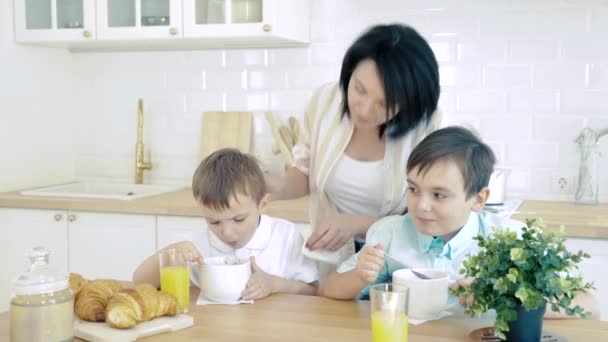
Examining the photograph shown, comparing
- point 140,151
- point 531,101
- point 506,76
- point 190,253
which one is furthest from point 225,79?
point 190,253

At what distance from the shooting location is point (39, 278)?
4.51 feet

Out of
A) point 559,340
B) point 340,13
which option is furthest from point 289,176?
point 340,13

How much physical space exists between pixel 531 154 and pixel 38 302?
2486mm

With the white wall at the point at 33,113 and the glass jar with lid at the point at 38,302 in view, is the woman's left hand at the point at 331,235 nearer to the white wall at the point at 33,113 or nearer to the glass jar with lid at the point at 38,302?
the glass jar with lid at the point at 38,302

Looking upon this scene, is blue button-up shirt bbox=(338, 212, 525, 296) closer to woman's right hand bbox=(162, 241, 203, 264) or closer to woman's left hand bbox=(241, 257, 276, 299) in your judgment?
woman's left hand bbox=(241, 257, 276, 299)

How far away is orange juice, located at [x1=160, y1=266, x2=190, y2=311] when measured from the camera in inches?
66.1

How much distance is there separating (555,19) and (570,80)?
27 cm

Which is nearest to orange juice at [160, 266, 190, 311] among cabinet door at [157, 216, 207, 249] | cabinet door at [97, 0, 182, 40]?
cabinet door at [157, 216, 207, 249]

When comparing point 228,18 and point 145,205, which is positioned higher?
point 228,18

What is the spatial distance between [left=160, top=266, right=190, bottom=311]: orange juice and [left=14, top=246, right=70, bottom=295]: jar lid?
314mm

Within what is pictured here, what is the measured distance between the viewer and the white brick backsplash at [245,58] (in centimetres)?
372

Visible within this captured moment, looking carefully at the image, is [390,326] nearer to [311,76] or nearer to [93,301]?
[93,301]

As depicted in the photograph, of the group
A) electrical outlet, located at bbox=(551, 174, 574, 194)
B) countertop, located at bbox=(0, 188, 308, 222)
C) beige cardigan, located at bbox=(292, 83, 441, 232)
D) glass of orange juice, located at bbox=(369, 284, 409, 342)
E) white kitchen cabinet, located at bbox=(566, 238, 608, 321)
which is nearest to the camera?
glass of orange juice, located at bbox=(369, 284, 409, 342)

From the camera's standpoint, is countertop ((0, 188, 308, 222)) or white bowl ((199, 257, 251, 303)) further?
countertop ((0, 188, 308, 222))
